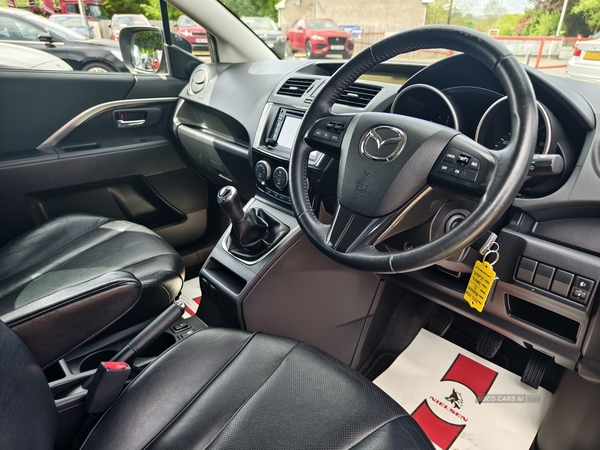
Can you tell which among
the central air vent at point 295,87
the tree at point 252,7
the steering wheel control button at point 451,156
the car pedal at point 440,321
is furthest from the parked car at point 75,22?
the car pedal at point 440,321

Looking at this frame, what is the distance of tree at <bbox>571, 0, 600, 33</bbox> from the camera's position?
3.30 feet

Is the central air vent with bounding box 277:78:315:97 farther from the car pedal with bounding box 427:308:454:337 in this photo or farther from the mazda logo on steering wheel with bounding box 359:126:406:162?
the car pedal with bounding box 427:308:454:337

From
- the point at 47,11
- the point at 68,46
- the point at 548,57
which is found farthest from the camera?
the point at 68,46

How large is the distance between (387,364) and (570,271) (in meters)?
0.77

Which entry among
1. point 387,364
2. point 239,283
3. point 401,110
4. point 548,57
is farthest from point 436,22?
point 387,364

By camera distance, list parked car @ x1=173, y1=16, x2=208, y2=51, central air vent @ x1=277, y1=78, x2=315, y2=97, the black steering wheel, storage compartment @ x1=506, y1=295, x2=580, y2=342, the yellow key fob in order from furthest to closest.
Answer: parked car @ x1=173, y1=16, x2=208, y2=51
central air vent @ x1=277, y1=78, x2=315, y2=97
storage compartment @ x1=506, y1=295, x2=580, y2=342
the yellow key fob
the black steering wheel

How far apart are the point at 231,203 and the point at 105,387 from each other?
48 cm

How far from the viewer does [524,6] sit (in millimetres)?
1029

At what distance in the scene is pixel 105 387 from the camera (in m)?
0.80

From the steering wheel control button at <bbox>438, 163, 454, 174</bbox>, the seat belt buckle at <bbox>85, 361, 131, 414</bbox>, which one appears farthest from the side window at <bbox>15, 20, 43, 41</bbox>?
the steering wheel control button at <bbox>438, 163, 454, 174</bbox>

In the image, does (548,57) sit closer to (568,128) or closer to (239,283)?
(568,128)

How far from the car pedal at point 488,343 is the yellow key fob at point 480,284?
1.80 feet

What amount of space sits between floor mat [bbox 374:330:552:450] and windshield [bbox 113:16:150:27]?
1.64m

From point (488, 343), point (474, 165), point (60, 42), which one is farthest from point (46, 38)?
point (488, 343)
